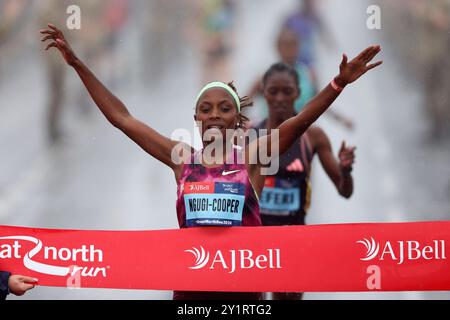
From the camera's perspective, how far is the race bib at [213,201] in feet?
13.6

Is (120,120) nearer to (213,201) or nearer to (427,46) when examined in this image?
(213,201)

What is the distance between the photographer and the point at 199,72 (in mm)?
9562

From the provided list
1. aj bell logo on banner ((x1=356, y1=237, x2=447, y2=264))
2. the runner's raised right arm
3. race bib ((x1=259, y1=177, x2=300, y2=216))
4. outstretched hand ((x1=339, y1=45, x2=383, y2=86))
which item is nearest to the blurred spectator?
race bib ((x1=259, y1=177, x2=300, y2=216))

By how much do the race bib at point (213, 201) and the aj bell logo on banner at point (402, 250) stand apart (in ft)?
2.05

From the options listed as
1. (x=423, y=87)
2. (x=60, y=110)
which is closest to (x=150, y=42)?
(x=60, y=110)

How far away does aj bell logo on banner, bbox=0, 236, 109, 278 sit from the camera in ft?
14.2

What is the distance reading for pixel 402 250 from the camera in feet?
14.1

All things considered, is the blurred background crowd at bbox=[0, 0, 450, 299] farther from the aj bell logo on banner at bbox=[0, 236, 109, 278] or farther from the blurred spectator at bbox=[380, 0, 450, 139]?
the aj bell logo on banner at bbox=[0, 236, 109, 278]

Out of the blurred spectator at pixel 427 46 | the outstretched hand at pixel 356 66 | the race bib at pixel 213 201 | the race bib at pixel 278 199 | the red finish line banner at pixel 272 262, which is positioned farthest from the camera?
the blurred spectator at pixel 427 46

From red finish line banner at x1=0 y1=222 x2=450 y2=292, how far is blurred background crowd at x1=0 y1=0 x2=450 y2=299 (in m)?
4.50

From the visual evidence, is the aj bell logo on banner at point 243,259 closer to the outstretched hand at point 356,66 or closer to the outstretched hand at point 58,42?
the outstretched hand at point 356,66

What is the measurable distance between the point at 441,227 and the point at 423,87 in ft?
17.7

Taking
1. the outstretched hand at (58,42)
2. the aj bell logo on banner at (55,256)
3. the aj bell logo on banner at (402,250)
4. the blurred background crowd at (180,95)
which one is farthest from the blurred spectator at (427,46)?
the aj bell logo on banner at (55,256)
